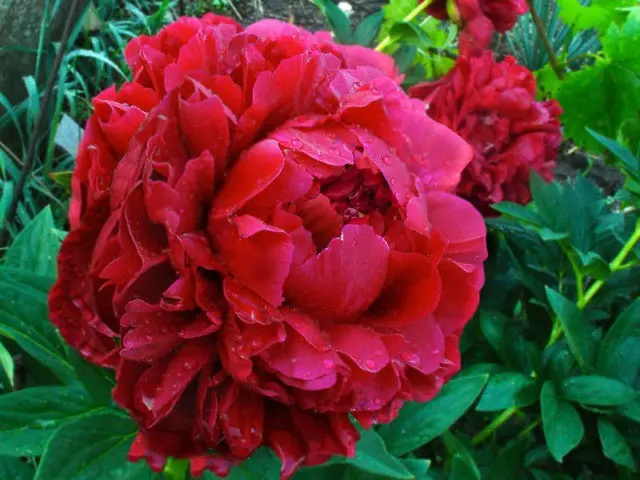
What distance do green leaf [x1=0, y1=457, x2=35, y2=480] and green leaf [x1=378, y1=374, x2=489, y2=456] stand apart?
0.40 meters

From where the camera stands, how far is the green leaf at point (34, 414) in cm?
61

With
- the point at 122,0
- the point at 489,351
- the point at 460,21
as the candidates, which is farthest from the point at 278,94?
the point at 122,0

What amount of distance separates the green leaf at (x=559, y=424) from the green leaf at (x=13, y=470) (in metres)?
0.59

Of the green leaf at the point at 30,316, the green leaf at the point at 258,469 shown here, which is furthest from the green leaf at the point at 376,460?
the green leaf at the point at 30,316

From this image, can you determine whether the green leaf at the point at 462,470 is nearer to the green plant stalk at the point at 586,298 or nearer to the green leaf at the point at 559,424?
the green leaf at the point at 559,424

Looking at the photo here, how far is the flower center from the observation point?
0.55 m

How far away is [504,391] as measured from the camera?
3.09 ft

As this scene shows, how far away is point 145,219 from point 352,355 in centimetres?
17

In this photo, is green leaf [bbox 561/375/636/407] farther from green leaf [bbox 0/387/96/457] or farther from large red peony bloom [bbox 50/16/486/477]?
green leaf [bbox 0/387/96/457]

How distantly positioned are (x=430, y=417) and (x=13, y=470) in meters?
0.46

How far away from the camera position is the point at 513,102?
3.41 feet

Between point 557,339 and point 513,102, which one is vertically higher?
point 513,102

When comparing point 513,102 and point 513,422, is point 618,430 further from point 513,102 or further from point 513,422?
point 513,102

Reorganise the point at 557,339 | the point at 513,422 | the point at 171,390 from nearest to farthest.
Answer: the point at 171,390 → the point at 557,339 → the point at 513,422
